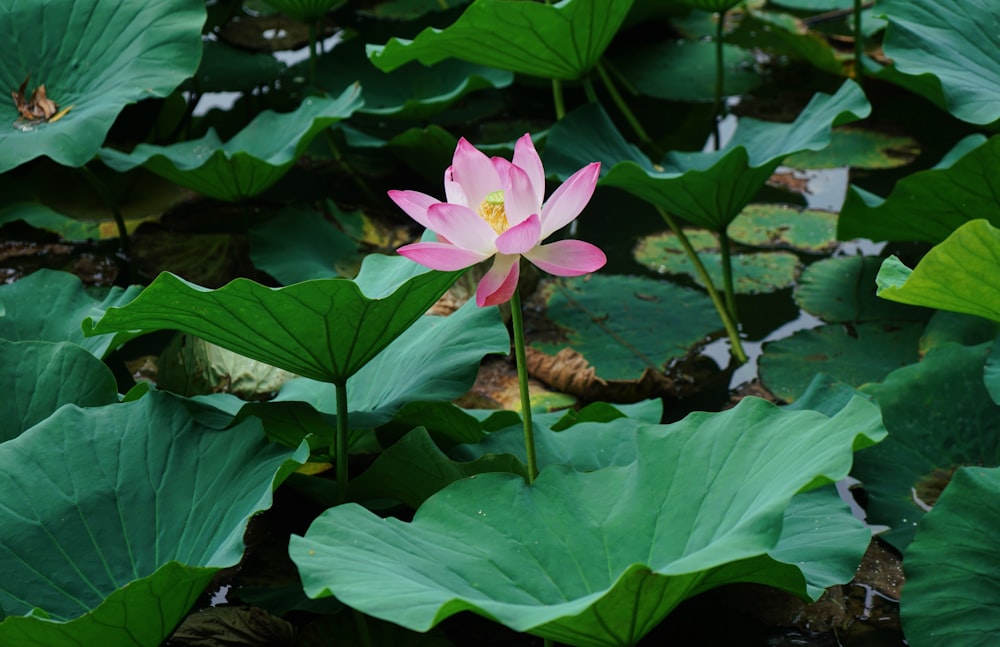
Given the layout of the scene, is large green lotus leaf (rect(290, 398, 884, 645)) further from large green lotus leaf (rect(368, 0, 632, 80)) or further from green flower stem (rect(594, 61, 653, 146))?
green flower stem (rect(594, 61, 653, 146))

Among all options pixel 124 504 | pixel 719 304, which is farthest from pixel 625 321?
pixel 124 504

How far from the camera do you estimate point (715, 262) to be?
2350 millimetres

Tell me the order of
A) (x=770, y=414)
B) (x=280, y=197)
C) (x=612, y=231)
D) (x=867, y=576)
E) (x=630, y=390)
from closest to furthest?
(x=770, y=414) → (x=867, y=576) → (x=630, y=390) → (x=612, y=231) → (x=280, y=197)

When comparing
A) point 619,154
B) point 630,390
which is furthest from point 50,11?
point 630,390

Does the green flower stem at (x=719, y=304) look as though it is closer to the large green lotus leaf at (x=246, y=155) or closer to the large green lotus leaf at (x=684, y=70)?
the large green lotus leaf at (x=246, y=155)

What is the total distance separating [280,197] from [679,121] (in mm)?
1126

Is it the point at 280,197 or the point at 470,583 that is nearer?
the point at 470,583

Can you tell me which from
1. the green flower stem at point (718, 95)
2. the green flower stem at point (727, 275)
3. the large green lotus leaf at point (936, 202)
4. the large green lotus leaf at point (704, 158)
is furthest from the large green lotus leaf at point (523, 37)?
the green flower stem at point (718, 95)

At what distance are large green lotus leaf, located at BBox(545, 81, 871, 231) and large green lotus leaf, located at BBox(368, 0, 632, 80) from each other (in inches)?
4.9

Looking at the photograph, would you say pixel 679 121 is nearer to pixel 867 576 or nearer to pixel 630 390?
pixel 630 390

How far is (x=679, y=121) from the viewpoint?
9.88 ft

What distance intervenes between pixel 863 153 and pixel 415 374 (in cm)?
172

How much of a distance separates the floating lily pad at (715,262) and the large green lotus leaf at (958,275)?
0.97 m

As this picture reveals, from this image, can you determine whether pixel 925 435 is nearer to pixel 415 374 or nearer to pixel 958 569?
pixel 958 569
